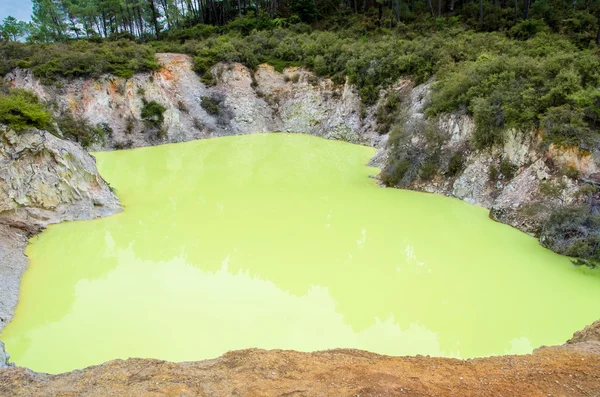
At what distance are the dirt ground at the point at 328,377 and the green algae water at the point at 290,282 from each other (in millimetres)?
1359

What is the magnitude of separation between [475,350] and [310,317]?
9.14 feet

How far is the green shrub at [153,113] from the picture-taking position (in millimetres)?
26594

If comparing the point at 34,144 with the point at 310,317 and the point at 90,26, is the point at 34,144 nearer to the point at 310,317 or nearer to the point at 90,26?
the point at 310,317

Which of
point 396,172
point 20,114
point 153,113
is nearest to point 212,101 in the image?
point 153,113

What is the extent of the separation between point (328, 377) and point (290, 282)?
158 inches

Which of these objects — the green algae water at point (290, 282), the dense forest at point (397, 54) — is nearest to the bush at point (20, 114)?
the dense forest at point (397, 54)

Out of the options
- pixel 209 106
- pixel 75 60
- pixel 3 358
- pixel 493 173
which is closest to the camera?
pixel 3 358

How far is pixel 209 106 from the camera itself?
29203mm

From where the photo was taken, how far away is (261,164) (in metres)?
20.2

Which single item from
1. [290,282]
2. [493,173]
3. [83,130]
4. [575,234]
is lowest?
[575,234]

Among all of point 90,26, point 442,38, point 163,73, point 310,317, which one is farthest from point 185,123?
point 90,26

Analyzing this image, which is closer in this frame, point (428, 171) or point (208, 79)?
point (428, 171)

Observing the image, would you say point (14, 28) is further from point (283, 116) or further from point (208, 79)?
point (283, 116)

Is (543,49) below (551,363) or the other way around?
the other way around
